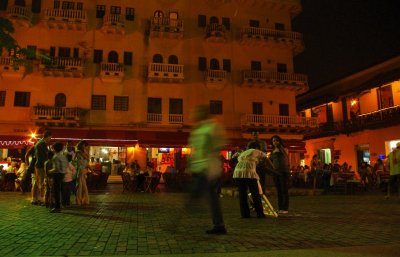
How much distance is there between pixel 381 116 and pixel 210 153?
923 inches

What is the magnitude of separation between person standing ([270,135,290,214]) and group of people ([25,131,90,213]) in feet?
16.8

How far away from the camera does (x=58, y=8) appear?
24.8 m

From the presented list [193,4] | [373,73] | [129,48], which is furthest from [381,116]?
[129,48]

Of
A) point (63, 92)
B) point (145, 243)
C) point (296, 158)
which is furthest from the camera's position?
point (296, 158)

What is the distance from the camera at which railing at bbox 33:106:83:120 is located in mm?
23312

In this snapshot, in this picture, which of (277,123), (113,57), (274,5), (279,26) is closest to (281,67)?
(279,26)

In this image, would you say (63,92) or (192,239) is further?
(63,92)

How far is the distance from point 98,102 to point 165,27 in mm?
7361

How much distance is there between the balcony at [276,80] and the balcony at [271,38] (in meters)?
2.51

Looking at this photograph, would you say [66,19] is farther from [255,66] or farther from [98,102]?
[255,66]

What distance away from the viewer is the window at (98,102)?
25.1m

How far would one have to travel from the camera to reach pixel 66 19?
80.1 ft

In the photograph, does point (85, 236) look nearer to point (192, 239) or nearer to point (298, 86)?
point (192, 239)

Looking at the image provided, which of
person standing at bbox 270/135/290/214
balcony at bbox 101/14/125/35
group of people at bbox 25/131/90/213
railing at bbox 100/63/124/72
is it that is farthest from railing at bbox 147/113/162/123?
person standing at bbox 270/135/290/214
